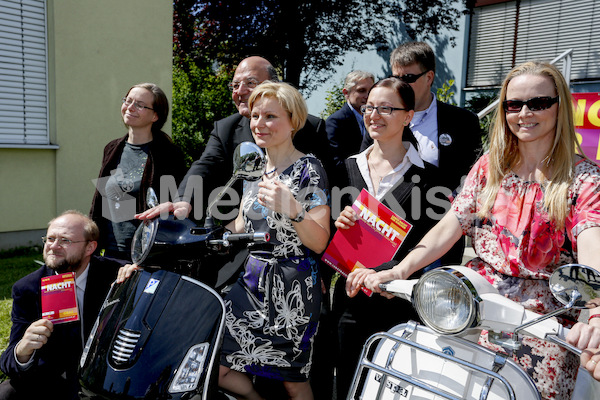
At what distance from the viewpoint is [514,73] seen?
1.78m

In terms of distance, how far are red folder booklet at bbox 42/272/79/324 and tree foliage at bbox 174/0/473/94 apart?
10.3m

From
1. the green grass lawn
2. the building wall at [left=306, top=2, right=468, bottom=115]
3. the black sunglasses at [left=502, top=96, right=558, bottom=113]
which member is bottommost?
the green grass lawn

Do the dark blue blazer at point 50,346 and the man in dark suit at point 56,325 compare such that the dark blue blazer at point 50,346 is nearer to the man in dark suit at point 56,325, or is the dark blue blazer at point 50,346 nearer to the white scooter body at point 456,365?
the man in dark suit at point 56,325

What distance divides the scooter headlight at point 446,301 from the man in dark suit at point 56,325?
64.6 inches

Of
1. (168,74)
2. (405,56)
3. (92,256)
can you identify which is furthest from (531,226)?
(168,74)

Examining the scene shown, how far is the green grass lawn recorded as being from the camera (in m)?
4.11

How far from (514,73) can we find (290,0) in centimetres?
1072

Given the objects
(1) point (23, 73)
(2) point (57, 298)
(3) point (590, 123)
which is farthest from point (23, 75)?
(3) point (590, 123)

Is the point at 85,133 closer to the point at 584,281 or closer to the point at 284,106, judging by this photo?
the point at 284,106

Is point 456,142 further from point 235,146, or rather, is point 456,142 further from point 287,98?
point 235,146

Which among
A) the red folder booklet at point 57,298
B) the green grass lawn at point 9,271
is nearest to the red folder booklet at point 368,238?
the red folder booklet at point 57,298

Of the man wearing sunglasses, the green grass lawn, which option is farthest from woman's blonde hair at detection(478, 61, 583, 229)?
the green grass lawn

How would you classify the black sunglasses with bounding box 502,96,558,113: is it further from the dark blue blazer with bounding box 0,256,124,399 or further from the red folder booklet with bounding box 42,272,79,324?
the dark blue blazer with bounding box 0,256,124,399

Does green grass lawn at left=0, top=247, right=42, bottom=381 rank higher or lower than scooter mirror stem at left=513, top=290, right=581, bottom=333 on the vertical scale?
lower
